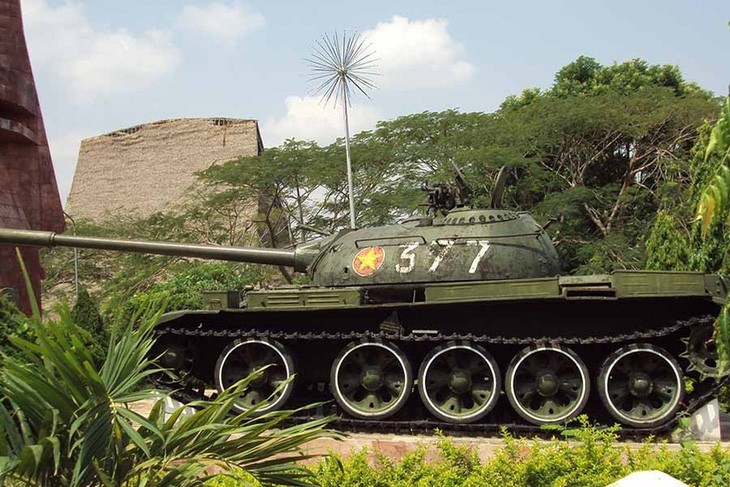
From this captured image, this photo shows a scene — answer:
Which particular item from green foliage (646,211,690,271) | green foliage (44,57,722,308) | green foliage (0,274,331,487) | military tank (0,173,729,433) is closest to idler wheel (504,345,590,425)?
military tank (0,173,729,433)

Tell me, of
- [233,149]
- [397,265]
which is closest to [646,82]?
[233,149]

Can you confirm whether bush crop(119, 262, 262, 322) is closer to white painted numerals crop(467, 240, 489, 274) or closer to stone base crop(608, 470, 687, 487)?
white painted numerals crop(467, 240, 489, 274)

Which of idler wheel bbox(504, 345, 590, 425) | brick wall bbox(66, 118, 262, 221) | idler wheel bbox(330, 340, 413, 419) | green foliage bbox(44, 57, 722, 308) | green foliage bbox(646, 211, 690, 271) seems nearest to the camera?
idler wheel bbox(504, 345, 590, 425)

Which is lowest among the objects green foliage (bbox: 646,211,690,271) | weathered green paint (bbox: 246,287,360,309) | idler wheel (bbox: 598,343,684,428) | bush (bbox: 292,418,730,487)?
bush (bbox: 292,418,730,487)

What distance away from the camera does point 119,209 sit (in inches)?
1571

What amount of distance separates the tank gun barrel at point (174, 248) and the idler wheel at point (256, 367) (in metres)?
1.46

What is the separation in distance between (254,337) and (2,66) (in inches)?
268

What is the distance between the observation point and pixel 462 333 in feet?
33.5

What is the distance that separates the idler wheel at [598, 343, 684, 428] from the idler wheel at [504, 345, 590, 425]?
300 millimetres

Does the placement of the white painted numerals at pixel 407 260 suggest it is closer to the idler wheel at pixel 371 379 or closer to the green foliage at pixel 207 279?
the idler wheel at pixel 371 379

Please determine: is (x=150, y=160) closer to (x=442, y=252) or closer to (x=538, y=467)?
(x=442, y=252)

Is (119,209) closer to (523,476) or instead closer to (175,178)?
(175,178)

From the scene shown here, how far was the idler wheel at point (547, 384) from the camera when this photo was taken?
31.6 feet

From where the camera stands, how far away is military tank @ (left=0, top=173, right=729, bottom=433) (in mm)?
9508
